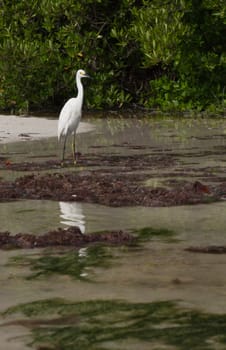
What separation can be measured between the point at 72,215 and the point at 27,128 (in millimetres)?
12231

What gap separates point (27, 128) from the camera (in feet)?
71.8

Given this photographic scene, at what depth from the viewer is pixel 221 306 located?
5910 millimetres

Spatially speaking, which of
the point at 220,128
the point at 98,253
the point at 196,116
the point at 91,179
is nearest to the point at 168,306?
the point at 98,253

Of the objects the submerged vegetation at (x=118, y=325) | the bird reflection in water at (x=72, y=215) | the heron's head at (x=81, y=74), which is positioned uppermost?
the heron's head at (x=81, y=74)

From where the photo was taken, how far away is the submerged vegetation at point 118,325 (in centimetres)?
520

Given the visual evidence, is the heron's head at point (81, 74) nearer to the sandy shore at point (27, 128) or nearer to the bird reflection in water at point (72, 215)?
the sandy shore at point (27, 128)

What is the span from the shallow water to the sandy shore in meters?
9.14

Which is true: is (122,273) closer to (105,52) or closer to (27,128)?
(27,128)

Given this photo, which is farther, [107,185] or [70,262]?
[107,185]

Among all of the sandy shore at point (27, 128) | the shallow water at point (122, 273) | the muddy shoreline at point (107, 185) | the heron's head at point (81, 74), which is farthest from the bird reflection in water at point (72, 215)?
the heron's head at point (81, 74)

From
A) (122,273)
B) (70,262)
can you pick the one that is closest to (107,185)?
(70,262)

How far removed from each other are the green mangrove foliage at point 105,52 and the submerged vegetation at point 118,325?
70.8 ft

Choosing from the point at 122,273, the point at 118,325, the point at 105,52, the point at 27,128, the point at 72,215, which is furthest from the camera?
the point at 105,52

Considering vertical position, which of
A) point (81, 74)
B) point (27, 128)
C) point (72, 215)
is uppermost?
point (81, 74)
